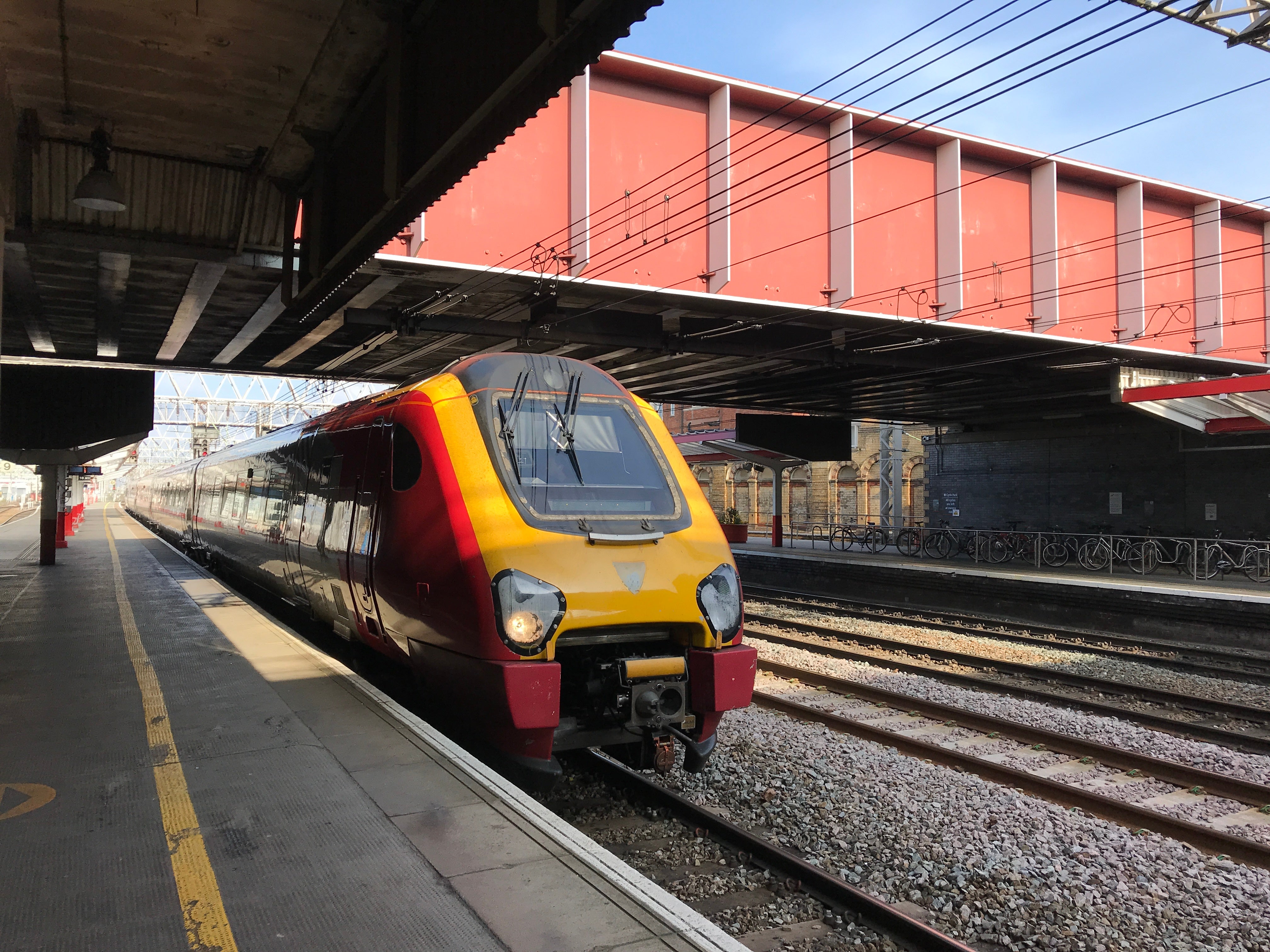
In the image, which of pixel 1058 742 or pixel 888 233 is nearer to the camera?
pixel 1058 742

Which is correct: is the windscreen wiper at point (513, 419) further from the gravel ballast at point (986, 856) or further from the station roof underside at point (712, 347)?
the station roof underside at point (712, 347)

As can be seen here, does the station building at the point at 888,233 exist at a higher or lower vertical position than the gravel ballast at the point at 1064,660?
higher

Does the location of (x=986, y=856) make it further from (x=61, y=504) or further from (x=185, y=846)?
(x=61, y=504)

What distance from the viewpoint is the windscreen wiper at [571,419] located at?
576 centimetres

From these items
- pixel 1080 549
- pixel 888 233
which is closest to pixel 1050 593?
pixel 1080 549

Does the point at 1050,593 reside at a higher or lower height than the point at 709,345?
lower

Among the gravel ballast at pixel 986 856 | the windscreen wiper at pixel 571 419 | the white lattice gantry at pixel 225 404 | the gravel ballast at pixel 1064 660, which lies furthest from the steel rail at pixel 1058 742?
the white lattice gantry at pixel 225 404

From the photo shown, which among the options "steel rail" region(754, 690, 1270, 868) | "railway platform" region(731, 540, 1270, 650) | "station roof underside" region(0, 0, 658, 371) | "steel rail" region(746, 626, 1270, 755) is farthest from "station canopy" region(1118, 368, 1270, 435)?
"station roof underside" region(0, 0, 658, 371)

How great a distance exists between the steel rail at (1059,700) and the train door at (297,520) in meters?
6.80

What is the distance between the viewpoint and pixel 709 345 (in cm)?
1594

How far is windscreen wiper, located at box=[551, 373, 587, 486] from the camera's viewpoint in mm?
5758

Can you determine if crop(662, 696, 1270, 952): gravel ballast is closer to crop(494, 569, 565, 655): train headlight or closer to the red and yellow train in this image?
the red and yellow train

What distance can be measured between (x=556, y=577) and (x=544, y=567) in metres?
0.09

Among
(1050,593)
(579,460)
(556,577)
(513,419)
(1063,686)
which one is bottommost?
(1063,686)
